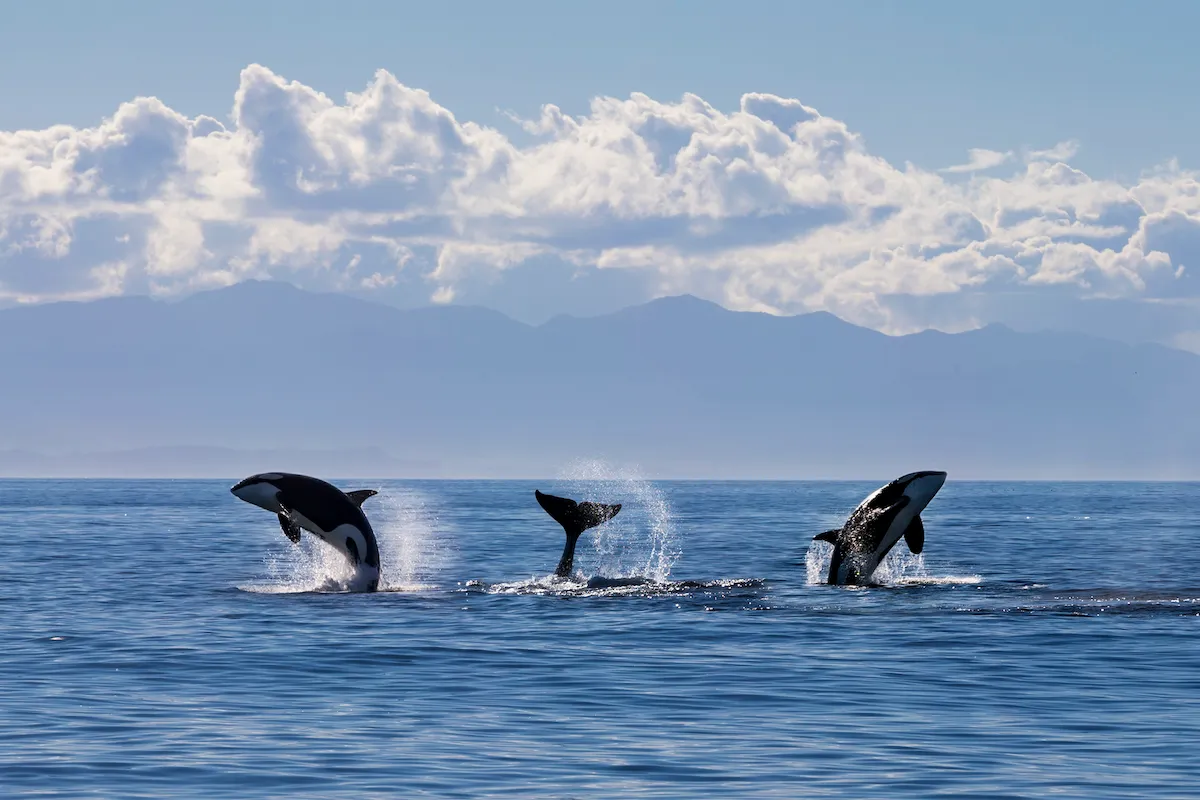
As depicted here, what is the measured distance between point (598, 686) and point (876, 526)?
603 inches

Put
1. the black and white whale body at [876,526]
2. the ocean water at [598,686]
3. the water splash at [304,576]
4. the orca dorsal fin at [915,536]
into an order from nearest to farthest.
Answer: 1. the ocean water at [598,686]
2. the orca dorsal fin at [915,536]
3. the black and white whale body at [876,526]
4. the water splash at [304,576]

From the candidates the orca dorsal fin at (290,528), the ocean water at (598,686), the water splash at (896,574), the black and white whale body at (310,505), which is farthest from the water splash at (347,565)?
the water splash at (896,574)

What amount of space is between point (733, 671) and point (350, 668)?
5347mm

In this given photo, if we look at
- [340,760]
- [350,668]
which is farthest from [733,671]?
[340,760]

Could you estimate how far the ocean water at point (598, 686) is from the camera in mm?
16344

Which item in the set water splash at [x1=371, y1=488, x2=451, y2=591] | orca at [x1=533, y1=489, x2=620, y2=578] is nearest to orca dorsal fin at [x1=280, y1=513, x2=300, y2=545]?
water splash at [x1=371, y1=488, x2=451, y2=591]

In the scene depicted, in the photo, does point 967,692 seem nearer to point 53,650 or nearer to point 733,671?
point 733,671

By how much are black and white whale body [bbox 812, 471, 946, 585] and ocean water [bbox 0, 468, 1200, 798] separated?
31.7 inches

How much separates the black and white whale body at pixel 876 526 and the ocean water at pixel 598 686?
805mm

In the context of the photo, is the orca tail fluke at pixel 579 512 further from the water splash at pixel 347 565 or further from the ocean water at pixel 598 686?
the water splash at pixel 347 565

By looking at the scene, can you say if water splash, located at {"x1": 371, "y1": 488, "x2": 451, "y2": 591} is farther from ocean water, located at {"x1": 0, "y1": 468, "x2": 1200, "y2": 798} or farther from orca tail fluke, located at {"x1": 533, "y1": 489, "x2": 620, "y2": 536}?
orca tail fluke, located at {"x1": 533, "y1": 489, "x2": 620, "y2": 536}

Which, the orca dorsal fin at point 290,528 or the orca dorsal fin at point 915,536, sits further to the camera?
the orca dorsal fin at point 915,536

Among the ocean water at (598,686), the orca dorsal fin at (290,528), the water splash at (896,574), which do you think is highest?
the orca dorsal fin at (290,528)

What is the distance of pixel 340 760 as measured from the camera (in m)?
17.0
